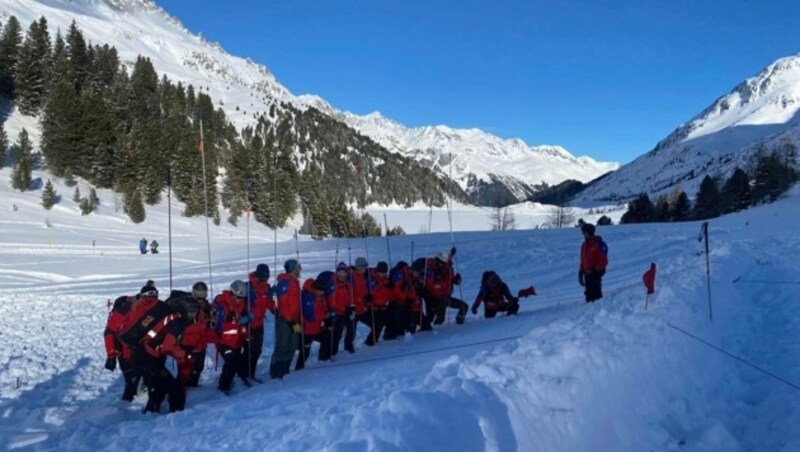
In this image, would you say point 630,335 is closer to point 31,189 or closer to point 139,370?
point 139,370

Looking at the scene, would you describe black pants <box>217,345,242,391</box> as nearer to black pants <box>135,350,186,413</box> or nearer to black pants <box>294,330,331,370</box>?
black pants <box>135,350,186,413</box>

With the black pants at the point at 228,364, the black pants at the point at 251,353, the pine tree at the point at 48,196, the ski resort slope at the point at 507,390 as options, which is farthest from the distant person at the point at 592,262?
the pine tree at the point at 48,196

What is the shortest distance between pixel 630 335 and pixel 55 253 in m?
40.2

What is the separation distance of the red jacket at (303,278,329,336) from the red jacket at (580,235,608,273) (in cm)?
596

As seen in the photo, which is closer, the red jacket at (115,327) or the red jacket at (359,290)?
the red jacket at (115,327)

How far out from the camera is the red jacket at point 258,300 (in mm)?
9721

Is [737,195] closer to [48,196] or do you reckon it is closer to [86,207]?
[86,207]

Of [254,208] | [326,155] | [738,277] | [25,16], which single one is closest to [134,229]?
[254,208]

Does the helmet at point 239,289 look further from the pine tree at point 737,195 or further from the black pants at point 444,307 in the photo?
the pine tree at point 737,195

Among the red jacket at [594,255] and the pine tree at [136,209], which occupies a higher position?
the pine tree at [136,209]

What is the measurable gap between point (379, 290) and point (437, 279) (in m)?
1.85

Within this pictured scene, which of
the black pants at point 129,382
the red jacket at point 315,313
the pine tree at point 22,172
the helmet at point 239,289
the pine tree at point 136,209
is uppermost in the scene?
the pine tree at point 22,172

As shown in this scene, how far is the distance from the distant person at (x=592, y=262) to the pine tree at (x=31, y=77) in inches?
3174

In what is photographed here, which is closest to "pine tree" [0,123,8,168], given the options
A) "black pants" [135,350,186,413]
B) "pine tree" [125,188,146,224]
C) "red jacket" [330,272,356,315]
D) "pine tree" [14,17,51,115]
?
"pine tree" [125,188,146,224]
